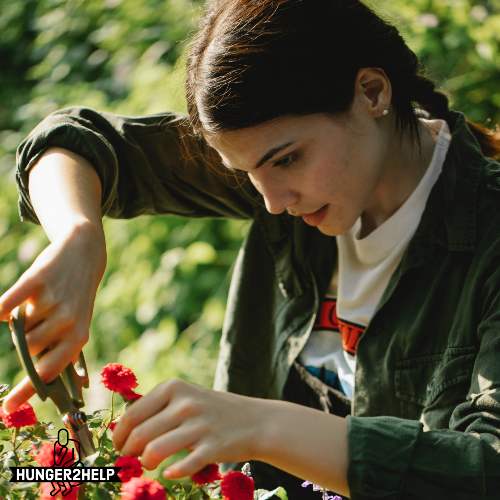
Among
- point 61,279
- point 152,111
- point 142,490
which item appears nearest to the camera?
point 142,490

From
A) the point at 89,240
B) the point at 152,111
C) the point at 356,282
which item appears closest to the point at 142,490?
the point at 89,240

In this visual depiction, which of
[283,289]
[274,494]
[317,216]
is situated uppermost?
[317,216]

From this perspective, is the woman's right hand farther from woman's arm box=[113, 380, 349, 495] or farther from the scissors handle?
woman's arm box=[113, 380, 349, 495]

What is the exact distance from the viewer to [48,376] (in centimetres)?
104

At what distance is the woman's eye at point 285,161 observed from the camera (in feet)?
4.58

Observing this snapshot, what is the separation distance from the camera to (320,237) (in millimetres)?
1766

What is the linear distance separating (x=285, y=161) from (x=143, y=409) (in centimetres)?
57

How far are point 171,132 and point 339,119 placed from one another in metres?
0.42

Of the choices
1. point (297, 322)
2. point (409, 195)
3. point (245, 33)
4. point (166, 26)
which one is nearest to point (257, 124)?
point (245, 33)

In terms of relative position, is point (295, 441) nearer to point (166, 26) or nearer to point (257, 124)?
point (257, 124)

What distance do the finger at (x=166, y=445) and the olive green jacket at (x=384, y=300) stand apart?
0.23 m

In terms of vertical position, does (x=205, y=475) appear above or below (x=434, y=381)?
above

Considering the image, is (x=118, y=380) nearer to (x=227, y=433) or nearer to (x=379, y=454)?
(x=227, y=433)

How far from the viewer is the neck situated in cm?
159
